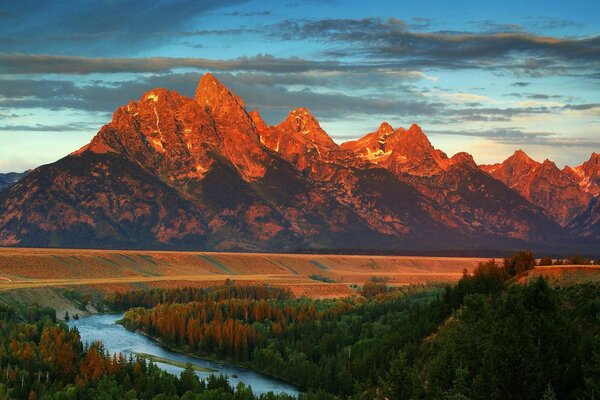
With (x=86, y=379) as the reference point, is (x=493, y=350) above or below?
above

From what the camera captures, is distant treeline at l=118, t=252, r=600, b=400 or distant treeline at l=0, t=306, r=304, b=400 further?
distant treeline at l=0, t=306, r=304, b=400

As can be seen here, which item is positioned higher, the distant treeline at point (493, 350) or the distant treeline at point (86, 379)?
the distant treeline at point (493, 350)

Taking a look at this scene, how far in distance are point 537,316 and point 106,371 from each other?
7761 cm

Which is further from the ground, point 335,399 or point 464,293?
point 464,293

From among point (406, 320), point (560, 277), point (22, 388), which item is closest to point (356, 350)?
point (406, 320)

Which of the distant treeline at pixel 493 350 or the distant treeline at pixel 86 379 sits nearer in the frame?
the distant treeline at pixel 493 350

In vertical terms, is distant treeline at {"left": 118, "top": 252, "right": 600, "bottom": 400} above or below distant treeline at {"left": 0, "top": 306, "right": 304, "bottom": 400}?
above

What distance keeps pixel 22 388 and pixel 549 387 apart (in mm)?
86925

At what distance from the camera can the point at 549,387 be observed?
9856 cm

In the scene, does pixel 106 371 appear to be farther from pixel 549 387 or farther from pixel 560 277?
pixel 549 387

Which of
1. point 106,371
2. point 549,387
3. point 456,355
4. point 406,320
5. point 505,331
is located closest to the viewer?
point 549,387

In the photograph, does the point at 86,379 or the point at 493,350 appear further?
the point at 86,379

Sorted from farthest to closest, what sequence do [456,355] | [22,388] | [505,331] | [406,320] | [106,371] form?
[406,320], [106,371], [22,388], [456,355], [505,331]

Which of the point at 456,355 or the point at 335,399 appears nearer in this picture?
the point at 456,355
